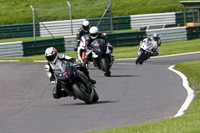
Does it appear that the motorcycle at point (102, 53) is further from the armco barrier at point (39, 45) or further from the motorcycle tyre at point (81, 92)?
the armco barrier at point (39, 45)

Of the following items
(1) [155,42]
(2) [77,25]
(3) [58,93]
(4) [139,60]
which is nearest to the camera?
(3) [58,93]

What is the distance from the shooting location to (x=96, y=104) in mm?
11250

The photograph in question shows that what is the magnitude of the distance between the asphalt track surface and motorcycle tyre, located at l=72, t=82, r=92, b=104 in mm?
158

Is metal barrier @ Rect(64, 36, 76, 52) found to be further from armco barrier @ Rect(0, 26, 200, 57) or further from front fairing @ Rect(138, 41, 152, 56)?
front fairing @ Rect(138, 41, 152, 56)

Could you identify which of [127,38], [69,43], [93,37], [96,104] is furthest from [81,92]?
[127,38]

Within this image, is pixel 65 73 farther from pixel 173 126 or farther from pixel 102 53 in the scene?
pixel 102 53

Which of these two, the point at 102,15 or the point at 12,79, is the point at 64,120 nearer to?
the point at 12,79

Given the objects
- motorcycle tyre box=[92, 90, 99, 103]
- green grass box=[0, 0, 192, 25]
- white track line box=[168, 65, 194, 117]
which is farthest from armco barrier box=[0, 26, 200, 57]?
motorcycle tyre box=[92, 90, 99, 103]

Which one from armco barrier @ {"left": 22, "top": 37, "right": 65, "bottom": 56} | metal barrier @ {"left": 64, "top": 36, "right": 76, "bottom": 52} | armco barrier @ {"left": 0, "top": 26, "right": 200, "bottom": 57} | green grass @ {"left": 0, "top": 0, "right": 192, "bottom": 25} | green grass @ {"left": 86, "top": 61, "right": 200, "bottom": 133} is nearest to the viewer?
green grass @ {"left": 86, "top": 61, "right": 200, "bottom": 133}

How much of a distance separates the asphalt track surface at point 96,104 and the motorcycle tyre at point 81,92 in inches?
6.2

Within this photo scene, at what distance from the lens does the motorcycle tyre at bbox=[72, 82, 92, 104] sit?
36.4 feet

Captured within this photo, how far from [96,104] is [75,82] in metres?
0.63

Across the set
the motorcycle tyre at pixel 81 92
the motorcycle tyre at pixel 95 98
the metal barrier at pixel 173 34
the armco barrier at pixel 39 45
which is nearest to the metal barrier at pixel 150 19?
the metal barrier at pixel 173 34

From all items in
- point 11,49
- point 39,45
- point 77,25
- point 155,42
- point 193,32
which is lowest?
point 11,49
